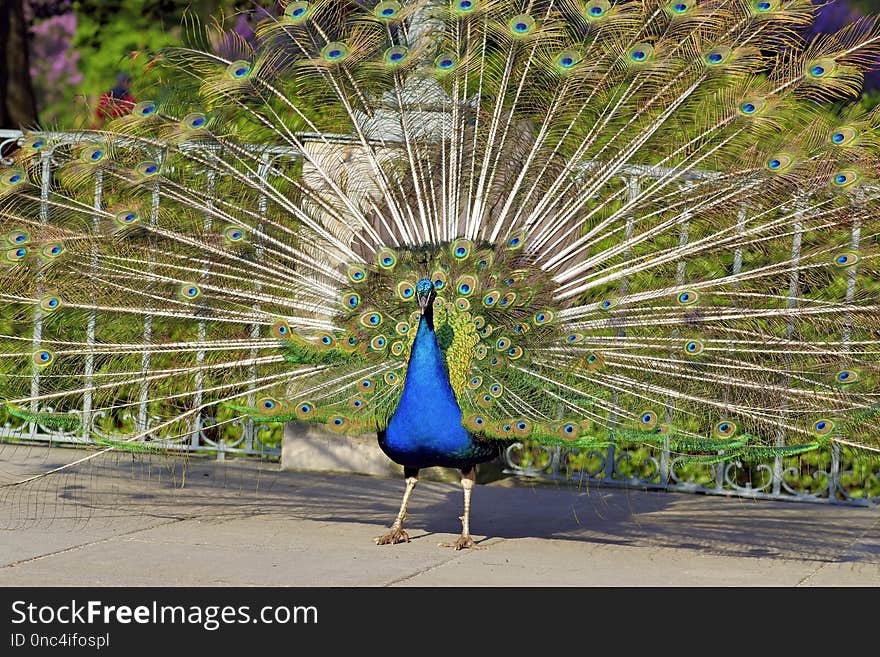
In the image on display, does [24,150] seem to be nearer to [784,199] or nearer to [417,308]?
[417,308]

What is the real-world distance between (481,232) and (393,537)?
5.31 feet

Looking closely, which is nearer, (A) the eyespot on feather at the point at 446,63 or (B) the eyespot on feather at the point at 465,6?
(B) the eyespot on feather at the point at 465,6

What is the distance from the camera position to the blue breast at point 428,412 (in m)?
6.02

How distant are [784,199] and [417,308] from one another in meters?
1.89

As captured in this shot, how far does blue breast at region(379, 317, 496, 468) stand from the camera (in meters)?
6.02

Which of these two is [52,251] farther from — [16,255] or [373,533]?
[373,533]

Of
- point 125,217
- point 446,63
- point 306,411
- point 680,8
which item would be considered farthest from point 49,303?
point 680,8

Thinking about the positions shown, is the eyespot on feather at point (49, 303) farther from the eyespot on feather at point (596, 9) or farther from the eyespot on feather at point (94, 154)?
the eyespot on feather at point (596, 9)

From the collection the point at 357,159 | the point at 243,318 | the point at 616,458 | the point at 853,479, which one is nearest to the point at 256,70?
the point at 357,159

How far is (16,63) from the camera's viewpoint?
42.8 ft

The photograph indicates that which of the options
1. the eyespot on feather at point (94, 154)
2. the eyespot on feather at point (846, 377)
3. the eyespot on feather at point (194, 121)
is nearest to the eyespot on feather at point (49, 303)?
the eyespot on feather at point (94, 154)

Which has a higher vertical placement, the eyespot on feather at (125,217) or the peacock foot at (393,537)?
the eyespot on feather at (125,217)

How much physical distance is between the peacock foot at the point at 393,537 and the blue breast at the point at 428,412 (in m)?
0.63

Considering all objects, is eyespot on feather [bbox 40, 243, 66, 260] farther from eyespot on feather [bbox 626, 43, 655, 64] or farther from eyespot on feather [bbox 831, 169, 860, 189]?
Result: eyespot on feather [bbox 831, 169, 860, 189]
